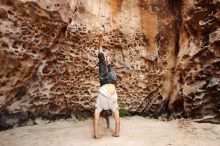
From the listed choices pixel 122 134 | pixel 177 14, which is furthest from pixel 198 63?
pixel 122 134

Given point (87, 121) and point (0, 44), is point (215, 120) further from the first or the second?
point (0, 44)

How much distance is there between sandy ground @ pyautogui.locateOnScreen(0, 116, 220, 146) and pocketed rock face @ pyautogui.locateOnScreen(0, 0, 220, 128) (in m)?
0.38

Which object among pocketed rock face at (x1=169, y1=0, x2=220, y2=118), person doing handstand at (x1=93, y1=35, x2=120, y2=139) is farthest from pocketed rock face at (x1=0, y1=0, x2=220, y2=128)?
person doing handstand at (x1=93, y1=35, x2=120, y2=139)

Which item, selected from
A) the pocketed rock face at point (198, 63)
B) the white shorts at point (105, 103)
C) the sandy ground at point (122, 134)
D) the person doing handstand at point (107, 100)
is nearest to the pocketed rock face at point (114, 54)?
the pocketed rock face at point (198, 63)

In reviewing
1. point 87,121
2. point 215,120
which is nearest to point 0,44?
point 87,121

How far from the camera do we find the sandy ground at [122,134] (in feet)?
17.7

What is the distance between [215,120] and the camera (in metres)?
6.37

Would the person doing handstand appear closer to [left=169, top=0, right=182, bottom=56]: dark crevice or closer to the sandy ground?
the sandy ground

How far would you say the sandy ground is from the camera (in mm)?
5385

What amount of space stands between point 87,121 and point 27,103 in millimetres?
1169

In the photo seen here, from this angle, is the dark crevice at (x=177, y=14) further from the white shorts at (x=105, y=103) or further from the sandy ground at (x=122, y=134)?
the white shorts at (x=105, y=103)

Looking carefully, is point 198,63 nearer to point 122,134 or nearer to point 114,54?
point 114,54

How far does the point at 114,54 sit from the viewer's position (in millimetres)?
7148

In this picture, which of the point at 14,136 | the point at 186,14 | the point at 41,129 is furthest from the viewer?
the point at 186,14
